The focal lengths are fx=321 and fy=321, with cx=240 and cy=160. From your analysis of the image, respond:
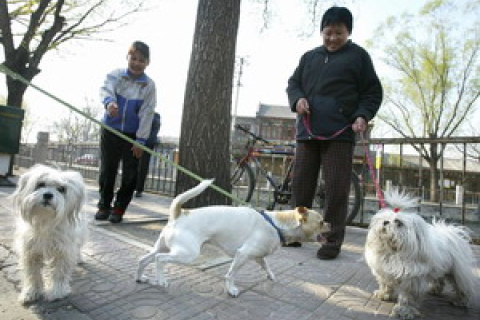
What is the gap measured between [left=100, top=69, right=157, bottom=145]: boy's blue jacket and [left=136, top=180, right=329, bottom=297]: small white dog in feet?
6.91

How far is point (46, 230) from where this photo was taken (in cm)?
217

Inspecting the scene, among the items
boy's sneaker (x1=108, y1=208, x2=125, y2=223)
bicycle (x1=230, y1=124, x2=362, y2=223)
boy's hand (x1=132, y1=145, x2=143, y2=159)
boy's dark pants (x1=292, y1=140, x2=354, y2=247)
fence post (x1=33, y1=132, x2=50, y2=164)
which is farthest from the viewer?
fence post (x1=33, y1=132, x2=50, y2=164)

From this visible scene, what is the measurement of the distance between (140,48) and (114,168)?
1626 millimetres

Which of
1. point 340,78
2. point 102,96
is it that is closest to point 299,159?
point 340,78

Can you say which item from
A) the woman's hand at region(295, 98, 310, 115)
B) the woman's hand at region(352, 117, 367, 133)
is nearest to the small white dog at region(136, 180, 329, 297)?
the woman's hand at region(352, 117, 367, 133)

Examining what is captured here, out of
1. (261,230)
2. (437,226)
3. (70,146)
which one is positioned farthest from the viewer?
(70,146)

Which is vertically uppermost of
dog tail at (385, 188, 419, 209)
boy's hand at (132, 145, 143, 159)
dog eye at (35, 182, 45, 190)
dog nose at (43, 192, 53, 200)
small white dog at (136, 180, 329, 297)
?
boy's hand at (132, 145, 143, 159)

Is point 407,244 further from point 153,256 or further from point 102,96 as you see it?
point 102,96

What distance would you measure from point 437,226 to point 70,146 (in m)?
12.7

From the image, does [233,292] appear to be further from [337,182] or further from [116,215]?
[116,215]

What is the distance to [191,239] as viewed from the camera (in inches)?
92.9

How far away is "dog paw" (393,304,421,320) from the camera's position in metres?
2.18

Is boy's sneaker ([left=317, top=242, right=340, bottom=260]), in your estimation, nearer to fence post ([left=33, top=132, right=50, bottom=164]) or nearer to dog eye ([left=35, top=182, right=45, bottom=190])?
dog eye ([left=35, top=182, right=45, bottom=190])

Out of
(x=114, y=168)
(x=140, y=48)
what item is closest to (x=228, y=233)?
(x=114, y=168)
